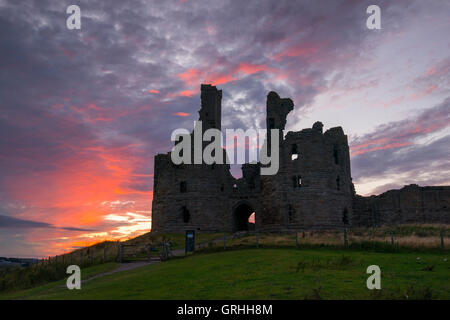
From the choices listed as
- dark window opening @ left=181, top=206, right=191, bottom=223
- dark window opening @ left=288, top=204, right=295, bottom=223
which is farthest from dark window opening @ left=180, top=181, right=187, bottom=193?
dark window opening @ left=288, top=204, right=295, bottom=223

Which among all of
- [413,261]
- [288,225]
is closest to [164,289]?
[413,261]

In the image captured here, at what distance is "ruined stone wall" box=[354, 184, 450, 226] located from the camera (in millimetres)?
44625

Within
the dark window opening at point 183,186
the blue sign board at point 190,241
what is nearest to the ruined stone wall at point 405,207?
the dark window opening at point 183,186

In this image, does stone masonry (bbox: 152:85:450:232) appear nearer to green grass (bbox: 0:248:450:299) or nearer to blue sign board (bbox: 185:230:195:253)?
blue sign board (bbox: 185:230:195:253)

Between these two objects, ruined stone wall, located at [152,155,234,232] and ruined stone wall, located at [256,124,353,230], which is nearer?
ruined stone wall, located at [256,124,353,230]

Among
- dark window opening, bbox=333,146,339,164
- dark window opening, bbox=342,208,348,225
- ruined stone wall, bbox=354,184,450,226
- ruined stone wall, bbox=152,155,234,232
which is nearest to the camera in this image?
dark window opening, bbox=342,208,348,225

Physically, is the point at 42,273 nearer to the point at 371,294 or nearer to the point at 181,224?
the point at 181,224

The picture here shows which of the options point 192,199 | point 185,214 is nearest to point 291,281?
point 192,199

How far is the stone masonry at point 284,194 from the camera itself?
4272cm

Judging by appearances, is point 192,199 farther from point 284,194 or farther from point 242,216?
point 284,194

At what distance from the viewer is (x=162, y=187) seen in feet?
169

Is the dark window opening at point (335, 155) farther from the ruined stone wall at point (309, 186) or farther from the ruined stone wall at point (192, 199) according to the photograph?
the ruined stone wall at point (192, 199)

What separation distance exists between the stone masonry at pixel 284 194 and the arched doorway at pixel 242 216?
0.12 m

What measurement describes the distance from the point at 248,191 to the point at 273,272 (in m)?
35.3
